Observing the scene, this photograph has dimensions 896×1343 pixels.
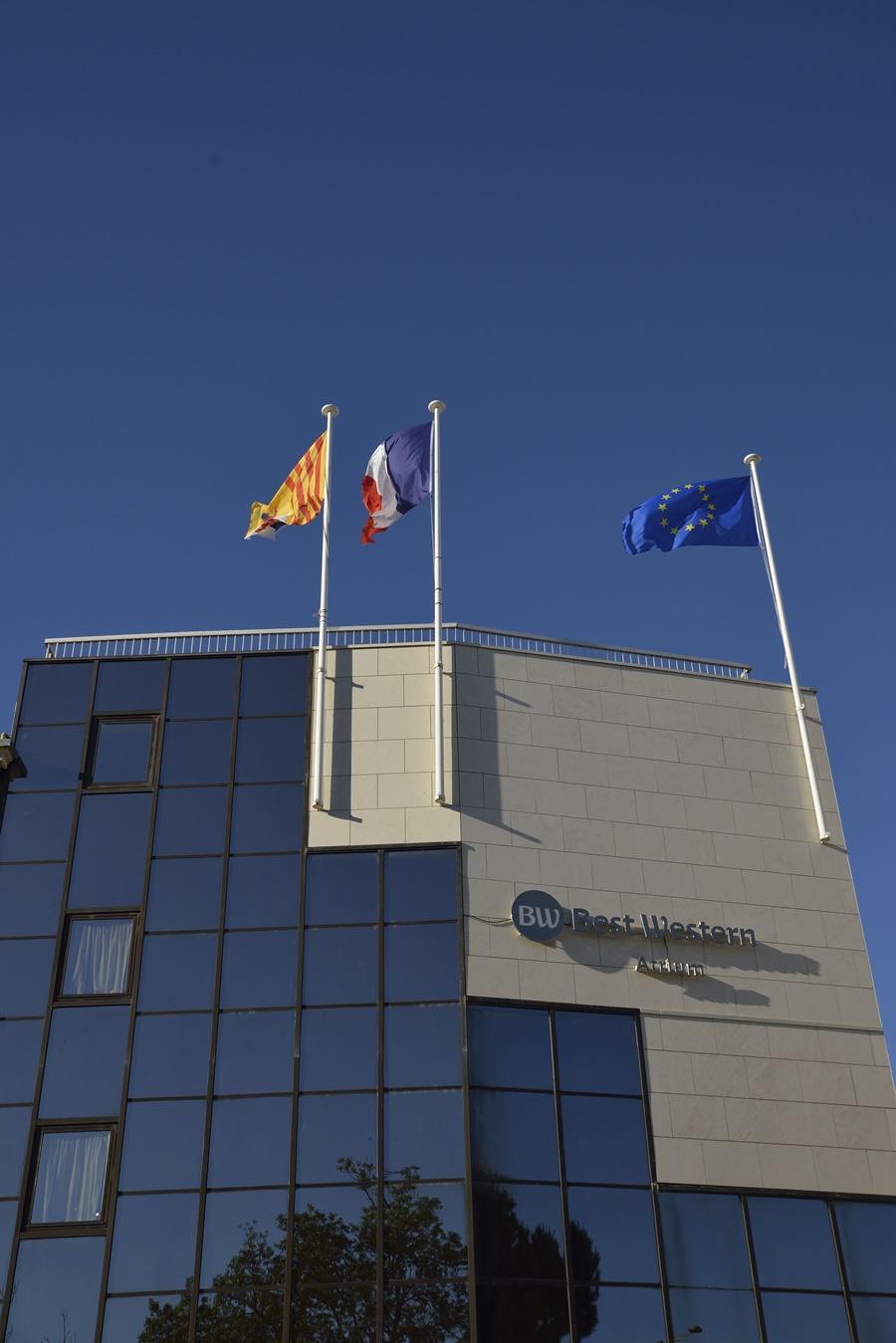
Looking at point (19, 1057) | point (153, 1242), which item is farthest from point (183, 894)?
point (153, 1242)

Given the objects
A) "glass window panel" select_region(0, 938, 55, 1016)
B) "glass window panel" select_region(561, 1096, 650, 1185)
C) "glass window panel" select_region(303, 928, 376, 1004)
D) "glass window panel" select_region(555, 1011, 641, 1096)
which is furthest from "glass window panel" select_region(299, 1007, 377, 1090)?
→ "glass window panel" select_region(0, 938, 55, 1016)

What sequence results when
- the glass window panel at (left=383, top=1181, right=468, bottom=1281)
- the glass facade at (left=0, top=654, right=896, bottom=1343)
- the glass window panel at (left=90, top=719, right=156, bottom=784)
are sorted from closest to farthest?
the glass window panel at (left=383, top=1181, right=468, bottom=1281) < the glass facade at (left=0, top=654, right=896, bottom=1343) < the glass window panel at (left=90, top=719, right=156, bottom=784)

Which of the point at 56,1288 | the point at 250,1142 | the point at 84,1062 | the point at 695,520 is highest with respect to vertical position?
the point at 695,520

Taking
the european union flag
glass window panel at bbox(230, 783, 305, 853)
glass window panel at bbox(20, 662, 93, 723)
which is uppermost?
the european union flag

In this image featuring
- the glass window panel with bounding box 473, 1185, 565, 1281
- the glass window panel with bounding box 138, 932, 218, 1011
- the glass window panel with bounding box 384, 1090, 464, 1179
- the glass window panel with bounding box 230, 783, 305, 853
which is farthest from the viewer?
the glass window panel with bounding box 230, 783, 305, 853

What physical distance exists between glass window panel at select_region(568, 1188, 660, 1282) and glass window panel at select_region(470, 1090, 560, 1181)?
31.5 inches

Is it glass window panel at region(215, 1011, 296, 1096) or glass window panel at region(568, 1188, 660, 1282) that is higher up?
glass window panel at region(215, 1011, 296, 1096)

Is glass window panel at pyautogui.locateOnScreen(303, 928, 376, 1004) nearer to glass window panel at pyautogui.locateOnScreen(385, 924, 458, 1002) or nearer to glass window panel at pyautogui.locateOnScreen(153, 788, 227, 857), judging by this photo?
glass window panel at pyautogui.locateOnScreen(385, 924, 458, 1002)

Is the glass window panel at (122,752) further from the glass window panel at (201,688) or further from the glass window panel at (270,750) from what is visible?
the glass window panel at (270,750)

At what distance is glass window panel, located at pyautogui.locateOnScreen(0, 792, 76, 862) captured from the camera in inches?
1141

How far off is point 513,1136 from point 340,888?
5.93 m

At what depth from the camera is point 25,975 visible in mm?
27453

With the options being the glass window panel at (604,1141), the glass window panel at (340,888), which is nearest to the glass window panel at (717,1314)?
the glass window panel at (604,1141)

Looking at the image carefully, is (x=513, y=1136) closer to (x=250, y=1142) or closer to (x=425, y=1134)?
(x=425, y=1134)
